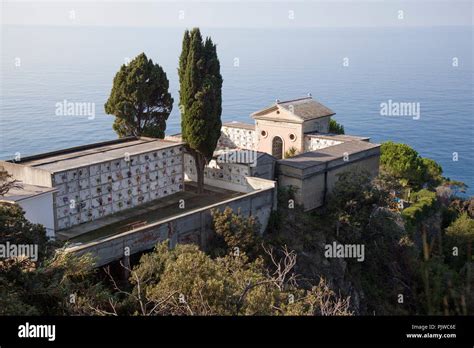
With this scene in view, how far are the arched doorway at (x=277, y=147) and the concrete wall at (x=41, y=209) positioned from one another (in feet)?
64.7

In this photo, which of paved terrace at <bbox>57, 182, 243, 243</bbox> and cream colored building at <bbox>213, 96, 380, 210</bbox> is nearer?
paved terrace at <bbox>57, 182, 243, 243</bbox>

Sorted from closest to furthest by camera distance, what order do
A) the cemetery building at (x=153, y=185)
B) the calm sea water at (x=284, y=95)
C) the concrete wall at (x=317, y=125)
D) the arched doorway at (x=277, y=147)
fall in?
the cemetery building at (x=153, y=185) → the concrete wall at (x=317, y=125) → the arched doorway at (x=277, y=147) → the calm sea water at (x=284, y=95)

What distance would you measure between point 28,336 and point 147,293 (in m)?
12.2

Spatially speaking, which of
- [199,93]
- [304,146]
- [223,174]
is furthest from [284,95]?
[199,93]

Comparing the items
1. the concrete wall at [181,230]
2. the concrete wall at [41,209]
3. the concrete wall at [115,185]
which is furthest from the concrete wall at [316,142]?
the concrete wall at [41,209]

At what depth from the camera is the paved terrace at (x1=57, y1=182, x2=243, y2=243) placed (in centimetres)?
2359

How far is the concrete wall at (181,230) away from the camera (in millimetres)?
20047

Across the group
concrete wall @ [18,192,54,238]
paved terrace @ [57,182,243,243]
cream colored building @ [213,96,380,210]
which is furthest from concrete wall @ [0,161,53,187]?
cream colored building @ [213,96,380,210]

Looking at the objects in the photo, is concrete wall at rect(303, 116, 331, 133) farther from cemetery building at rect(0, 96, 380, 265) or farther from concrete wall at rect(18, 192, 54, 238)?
concrete wall at rect(18, 192, 54, 238)

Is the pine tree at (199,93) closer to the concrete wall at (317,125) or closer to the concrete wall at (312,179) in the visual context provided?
the concrete wall at (312,179)

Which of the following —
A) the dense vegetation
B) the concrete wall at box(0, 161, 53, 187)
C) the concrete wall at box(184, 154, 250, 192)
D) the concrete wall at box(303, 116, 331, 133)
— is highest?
the concrete wall at box(303, 116, 331, 133)

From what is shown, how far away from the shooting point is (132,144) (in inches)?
1189

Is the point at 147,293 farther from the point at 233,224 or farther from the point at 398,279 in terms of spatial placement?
the point at 398,279

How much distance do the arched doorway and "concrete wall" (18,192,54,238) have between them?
19.7 metres
